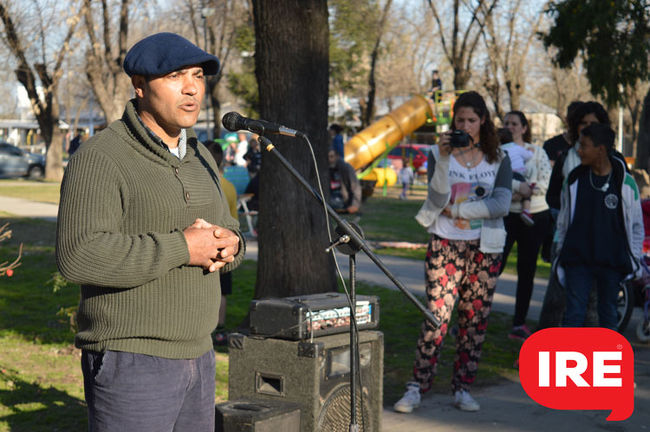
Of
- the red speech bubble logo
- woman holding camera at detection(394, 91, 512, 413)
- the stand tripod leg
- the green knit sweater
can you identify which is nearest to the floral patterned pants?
woman holding camera at detection(394, 91, 512, 413)

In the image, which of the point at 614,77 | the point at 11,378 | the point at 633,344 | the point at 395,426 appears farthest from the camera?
the point at 614,77

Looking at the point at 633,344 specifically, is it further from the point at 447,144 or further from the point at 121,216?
the point at 121,216

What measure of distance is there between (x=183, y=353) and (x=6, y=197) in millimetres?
23066

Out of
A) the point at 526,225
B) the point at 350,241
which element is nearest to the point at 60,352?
the point at 526,225

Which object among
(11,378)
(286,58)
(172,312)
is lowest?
(11,378)

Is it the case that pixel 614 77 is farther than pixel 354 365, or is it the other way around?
pixel 614 77

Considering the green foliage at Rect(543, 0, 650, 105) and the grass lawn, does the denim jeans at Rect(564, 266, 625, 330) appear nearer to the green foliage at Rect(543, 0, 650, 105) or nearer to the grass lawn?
the grass lawn

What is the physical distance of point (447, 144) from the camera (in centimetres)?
541

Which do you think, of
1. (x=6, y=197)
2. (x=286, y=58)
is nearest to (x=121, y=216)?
(x=286, y=58)

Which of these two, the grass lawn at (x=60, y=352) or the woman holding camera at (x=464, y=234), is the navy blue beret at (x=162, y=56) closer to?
the woman holding camera at (x=464, y=234)

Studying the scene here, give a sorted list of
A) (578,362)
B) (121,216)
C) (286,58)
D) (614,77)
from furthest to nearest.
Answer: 1. (614,77)
2. (286,58)
3. (578,362)
4. (121,216)

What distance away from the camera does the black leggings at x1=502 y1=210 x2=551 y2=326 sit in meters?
7.72

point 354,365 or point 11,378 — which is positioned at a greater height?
point 354,365

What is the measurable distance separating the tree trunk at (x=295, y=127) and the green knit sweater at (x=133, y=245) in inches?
155
